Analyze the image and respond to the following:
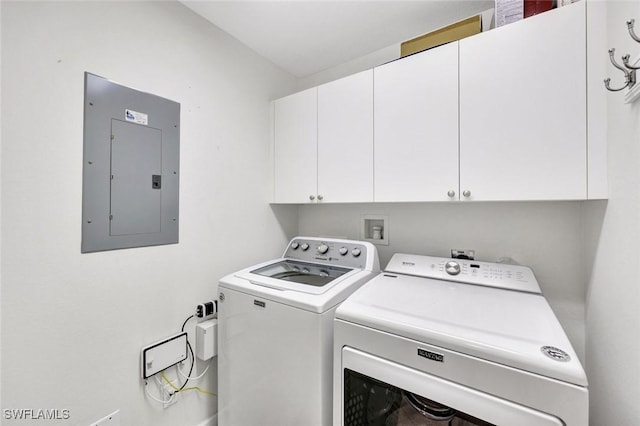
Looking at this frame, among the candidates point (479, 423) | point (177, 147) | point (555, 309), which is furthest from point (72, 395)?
point (555, 309)

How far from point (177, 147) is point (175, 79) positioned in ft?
1.27

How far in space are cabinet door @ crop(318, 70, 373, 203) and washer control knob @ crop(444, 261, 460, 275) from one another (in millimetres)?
566

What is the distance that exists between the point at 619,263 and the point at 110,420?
2206 mm

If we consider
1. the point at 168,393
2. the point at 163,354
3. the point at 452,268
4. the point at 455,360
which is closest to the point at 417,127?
the point at 452,268

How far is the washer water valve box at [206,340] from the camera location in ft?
5.02

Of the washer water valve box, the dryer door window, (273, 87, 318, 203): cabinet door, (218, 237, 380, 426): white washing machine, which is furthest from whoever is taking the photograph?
(273, 87, 318, 203): cabinet door

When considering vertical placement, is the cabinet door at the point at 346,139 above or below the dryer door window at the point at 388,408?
above

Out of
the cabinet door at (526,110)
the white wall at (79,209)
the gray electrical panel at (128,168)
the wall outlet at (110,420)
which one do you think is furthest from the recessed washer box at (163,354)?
the cabinet door at (526,110)

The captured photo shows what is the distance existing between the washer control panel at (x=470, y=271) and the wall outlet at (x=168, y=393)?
140 cm

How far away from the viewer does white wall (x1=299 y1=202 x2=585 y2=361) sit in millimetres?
1334

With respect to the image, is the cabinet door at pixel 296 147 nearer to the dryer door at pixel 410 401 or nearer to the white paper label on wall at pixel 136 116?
the white paper label on wall at pixel 136 116

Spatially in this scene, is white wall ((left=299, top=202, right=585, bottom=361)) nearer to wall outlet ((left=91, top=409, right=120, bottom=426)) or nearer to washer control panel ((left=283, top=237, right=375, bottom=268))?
washer control panel ((left=283, top=237, right=375, bottom=268))

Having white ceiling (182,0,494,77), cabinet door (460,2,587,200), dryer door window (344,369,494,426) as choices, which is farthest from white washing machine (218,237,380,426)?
white ceiling (182,0,494,77)

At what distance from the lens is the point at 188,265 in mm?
1525
